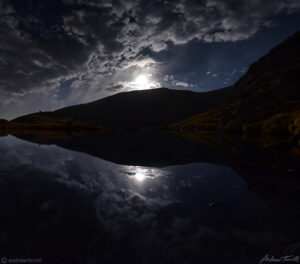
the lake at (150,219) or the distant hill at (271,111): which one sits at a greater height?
the distant hill at (271,111)

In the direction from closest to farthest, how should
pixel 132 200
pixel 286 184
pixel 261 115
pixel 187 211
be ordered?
pixel 187 211 < pixel 132 200 < pixel 286 184 < pixel 261 115

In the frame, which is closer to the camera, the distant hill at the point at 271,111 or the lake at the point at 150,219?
the lake at the point at 150,219

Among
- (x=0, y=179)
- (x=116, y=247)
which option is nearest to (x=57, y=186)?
(x=0, y=179)

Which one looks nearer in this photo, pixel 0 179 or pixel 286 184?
pixel 286 184

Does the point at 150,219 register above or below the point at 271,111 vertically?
below

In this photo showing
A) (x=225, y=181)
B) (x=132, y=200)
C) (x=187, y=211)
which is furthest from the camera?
(x=225, y=181)

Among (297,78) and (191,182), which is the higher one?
(297,78)

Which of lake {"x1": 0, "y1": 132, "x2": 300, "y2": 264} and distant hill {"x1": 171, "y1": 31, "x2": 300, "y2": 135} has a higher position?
distant hill {"x1": 171, "y1": 31, "x2": 300, "y2": 135}

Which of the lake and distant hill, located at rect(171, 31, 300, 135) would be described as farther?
distant hill, located at rect(171, 31, 300, 135)

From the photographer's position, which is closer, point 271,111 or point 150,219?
point 150,219

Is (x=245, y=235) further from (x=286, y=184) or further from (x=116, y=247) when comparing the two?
(x=286, y=184)

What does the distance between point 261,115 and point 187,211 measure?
59927 millimetres

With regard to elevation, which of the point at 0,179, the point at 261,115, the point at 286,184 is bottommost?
the point at 286,184

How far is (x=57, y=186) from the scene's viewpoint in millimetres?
7055
